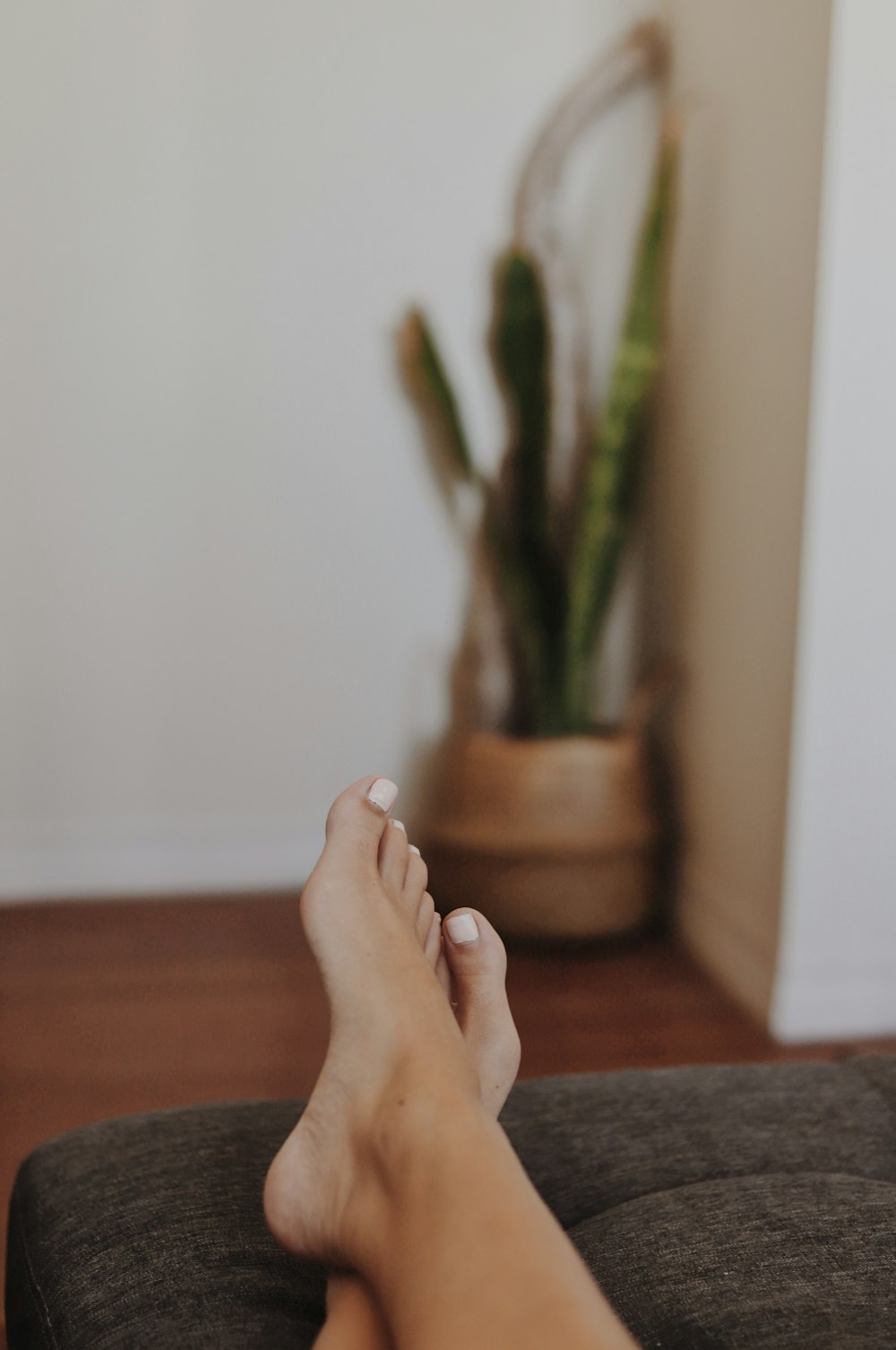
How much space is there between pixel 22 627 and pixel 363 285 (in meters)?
0.98

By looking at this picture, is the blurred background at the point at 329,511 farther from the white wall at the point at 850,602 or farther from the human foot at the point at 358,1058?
the human foot at the point at 358,1058

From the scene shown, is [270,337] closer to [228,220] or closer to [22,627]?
[228,220]

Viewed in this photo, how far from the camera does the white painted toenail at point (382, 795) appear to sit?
98 centimetres

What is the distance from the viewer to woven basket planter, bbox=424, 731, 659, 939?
2289 millimetres

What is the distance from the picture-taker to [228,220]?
8.05ft

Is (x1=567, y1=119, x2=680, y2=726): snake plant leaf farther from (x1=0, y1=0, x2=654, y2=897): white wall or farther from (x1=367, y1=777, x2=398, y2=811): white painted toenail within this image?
(x1=367, y1=777, x2=398, y2=811): white painted toenail

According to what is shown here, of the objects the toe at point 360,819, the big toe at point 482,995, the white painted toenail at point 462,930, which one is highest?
the toe at point 360,819

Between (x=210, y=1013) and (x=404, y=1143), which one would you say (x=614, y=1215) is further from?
(x=210, y=1013)

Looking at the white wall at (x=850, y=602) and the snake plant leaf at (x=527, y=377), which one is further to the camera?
the snake plant leaf at (x=527, y=377)

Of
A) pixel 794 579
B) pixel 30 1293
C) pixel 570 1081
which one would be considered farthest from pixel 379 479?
pixel 30 1293

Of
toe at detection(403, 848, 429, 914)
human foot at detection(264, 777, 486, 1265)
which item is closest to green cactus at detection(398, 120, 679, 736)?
toe at detection(403, 848, 429, 914)

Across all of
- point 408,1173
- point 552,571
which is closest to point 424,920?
point 408,1173

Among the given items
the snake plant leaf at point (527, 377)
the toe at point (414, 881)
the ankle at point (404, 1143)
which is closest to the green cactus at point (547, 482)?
the snake plant leaf at point (527, 377)

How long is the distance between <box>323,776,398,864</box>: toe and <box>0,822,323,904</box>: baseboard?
169cm
